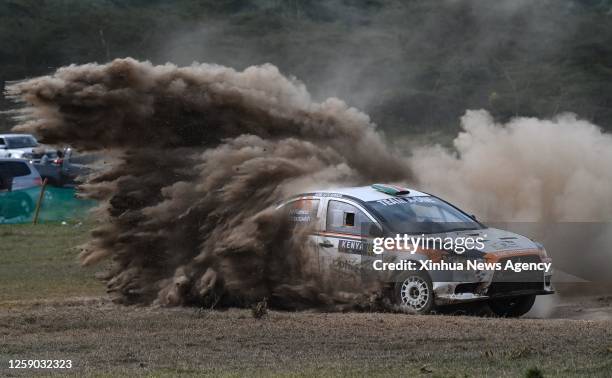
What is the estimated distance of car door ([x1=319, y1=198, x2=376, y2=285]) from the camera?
12992 millimetres

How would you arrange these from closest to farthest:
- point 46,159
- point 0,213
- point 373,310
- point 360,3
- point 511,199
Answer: point 373,310 → point 511,199 → point 0,213 → point 46,159 → point 360,3

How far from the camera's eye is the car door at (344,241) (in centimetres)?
1299

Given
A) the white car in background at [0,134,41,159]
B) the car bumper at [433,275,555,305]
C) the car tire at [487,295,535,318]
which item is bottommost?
the car tire at [487,295,535,318]

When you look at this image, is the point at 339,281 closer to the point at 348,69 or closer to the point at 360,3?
the point at 348,69

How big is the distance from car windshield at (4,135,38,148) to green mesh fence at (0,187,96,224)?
16652 mm

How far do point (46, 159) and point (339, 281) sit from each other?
83.8 ft

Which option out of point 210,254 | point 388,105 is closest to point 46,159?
point 388,105

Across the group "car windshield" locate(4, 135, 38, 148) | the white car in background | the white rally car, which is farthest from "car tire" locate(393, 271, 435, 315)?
"car windshield" locate(4, 135, 38, 148)

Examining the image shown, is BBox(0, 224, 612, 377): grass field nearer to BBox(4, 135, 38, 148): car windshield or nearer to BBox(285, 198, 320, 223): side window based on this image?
BBox(285, 198, 320, 223): side window

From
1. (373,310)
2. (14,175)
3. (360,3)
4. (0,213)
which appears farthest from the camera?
(360,3)

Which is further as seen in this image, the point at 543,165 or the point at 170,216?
the point at 543,165

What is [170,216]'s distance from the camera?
1445 cm

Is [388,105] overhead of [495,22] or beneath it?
beneath

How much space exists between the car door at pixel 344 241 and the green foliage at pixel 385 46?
98.2 feet
